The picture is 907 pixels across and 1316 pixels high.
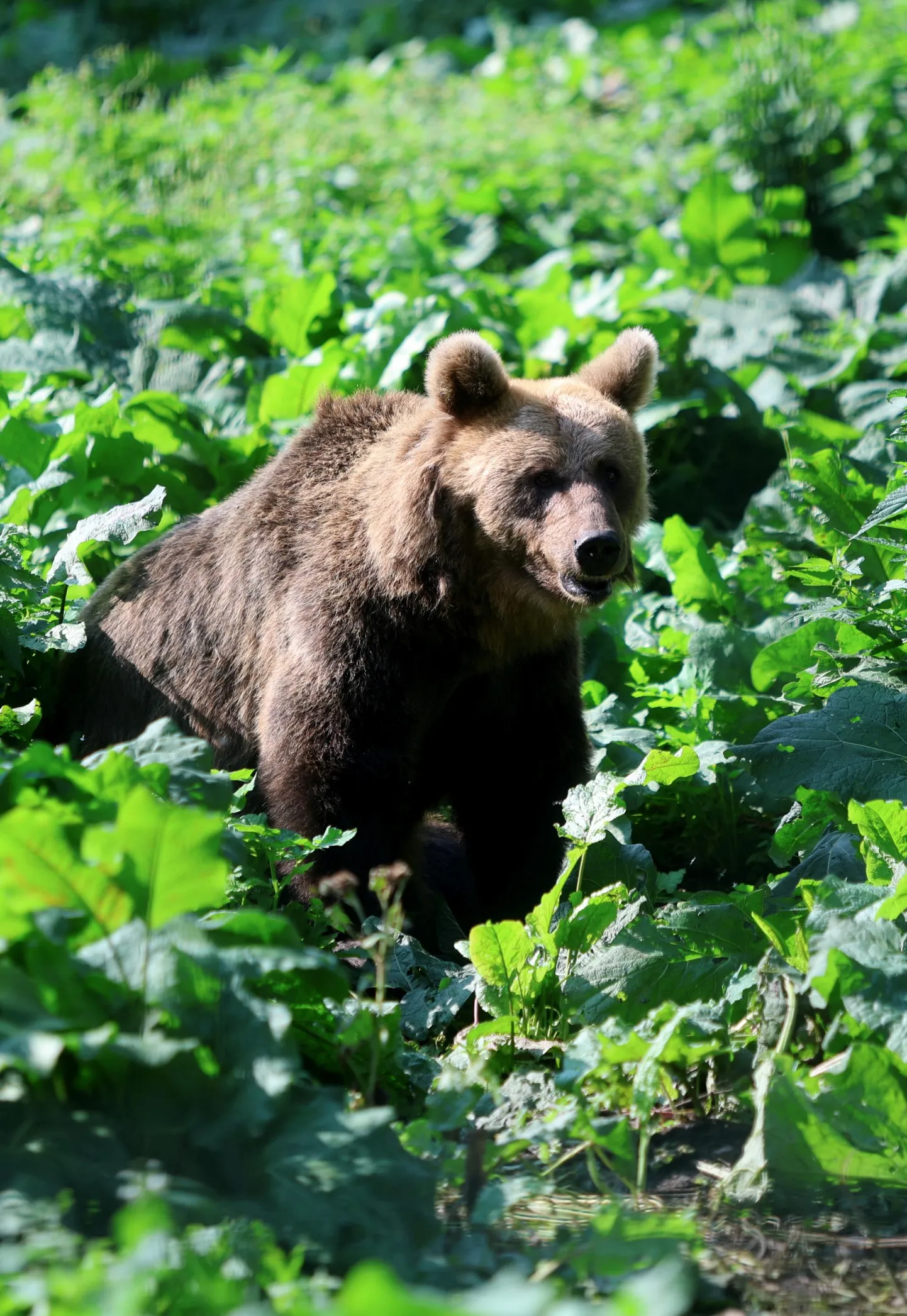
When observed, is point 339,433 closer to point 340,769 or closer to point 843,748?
point 340,769

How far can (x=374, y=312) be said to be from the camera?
661 centimetres

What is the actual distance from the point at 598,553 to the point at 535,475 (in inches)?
12.6

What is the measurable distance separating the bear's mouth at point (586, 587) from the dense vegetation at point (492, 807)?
1.60 ft

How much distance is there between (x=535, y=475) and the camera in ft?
14.1

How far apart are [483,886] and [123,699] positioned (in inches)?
50.1

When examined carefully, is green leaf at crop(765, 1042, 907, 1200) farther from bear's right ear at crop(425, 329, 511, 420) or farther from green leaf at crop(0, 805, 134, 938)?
bear's right ear at crop(425, 329, 511, 420)

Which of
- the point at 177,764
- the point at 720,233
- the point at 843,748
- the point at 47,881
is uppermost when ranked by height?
the point at 47,881

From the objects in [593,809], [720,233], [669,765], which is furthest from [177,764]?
[720,233]

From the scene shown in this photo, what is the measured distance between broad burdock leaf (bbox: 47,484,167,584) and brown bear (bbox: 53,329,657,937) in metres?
0.30

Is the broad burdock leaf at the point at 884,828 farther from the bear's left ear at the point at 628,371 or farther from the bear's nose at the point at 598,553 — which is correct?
the bear's left ear at the point at 628,371

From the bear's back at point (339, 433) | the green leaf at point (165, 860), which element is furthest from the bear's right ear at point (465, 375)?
the green leaf at point (165, 860)

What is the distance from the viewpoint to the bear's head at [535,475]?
4.21m

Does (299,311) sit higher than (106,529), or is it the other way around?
(106,529)

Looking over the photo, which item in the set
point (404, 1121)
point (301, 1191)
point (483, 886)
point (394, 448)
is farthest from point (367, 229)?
point (301, 1191)
